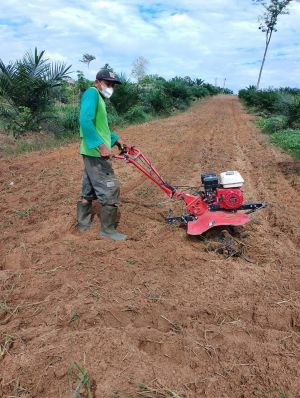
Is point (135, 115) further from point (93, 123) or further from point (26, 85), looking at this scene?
point (93, 123)

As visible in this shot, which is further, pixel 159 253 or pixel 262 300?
pixel 159 253

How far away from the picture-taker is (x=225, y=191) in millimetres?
4754

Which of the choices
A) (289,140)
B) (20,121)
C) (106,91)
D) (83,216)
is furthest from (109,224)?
(289,140)

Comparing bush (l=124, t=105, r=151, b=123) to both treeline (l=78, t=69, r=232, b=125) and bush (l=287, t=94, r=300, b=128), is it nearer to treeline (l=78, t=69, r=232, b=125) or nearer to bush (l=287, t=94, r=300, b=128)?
treeline (l=78, t=69, r=232, b=125)

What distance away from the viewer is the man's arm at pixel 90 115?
459 cm

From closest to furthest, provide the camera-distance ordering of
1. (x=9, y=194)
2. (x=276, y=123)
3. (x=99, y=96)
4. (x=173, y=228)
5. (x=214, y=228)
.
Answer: (x=99, y=96) → (x=214, y=228) → (x=173, y=228) → (x=9, y=194) → (x=276, y=123)

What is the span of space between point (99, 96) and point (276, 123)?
12959mm

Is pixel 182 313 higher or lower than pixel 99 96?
lower

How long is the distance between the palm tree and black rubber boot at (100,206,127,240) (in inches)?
316

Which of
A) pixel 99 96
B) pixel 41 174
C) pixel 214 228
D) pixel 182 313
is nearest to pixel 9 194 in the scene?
pixel 41 174

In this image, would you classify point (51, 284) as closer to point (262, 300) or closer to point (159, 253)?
point (159, 253)

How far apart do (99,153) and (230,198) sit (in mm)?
1574

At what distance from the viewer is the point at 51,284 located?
400cm

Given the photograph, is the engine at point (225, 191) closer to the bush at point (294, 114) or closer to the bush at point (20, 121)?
the bush at point (20, 121)
